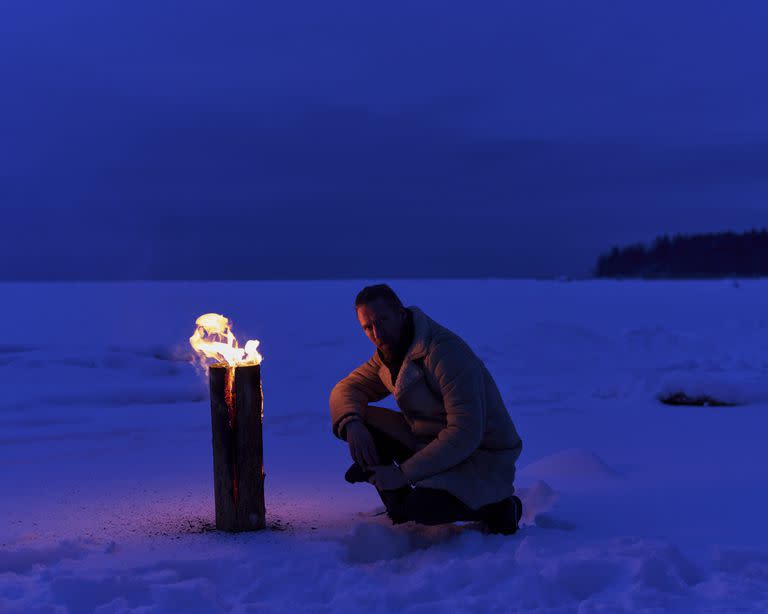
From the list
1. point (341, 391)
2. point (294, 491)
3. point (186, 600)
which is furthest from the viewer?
point (294, 491)

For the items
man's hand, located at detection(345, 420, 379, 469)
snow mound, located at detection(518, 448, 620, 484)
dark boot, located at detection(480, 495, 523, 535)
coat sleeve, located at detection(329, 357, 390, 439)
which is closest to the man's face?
coat sleeve, located at detection(329, 357, 390, 439)

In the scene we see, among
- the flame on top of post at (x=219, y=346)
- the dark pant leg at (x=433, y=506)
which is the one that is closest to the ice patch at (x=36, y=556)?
the flame on top of post at (x=219, y=346)

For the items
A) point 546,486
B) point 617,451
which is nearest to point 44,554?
point 546,486

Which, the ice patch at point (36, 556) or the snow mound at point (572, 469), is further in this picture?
the snow mound at point (572, 469)

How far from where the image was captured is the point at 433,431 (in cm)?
387

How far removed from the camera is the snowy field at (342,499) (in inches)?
125

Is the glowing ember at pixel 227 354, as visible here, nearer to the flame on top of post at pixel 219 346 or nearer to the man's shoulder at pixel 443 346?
the flame on top of post at pixel 219 346

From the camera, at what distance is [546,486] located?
15.9ft

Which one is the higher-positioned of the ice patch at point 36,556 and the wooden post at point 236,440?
the wooden post at point 236,440

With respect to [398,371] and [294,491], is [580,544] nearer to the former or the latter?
[398,371]

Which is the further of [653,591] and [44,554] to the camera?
[44,554]

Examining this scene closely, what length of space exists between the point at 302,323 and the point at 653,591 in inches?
562

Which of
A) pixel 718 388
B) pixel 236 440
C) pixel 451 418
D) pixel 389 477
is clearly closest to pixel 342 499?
pixel 236 440

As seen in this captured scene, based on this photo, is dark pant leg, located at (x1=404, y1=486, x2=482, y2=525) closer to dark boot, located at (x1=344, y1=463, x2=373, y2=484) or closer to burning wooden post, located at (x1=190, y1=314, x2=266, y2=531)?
dark boot, located at (x1=344, y1=463, x2=373, y2=484)
